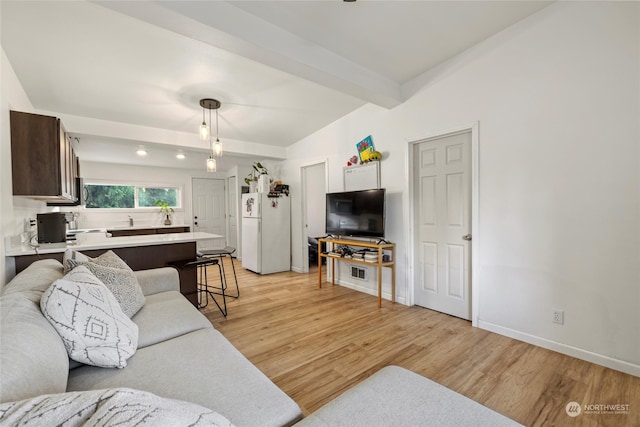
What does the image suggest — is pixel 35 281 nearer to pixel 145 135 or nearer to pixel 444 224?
pixel 145 135

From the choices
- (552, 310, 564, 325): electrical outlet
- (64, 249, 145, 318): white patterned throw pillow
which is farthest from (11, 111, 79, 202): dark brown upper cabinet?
(552, 310, 564, 325): electrical outlet

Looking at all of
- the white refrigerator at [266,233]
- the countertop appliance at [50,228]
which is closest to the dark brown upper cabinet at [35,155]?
the countertop appliance at [50,228]

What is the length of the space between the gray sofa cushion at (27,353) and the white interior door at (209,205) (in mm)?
6101

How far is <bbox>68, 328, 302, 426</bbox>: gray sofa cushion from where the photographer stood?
976mm

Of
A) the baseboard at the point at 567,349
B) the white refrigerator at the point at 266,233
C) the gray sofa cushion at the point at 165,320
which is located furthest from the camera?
the white refrigerator at the point at 266,233

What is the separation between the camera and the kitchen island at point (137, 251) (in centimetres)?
225

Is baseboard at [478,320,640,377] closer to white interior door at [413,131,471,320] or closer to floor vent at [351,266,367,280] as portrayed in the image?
white interior door at [413,131,471,320]

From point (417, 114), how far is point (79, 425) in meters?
3.57

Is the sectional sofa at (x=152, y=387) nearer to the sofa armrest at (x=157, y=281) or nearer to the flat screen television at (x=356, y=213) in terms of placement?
the sofa armrest at (x=157, y=281)

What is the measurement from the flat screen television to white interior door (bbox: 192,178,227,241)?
13.6 feet

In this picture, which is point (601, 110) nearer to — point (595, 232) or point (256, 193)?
point (595, 232)

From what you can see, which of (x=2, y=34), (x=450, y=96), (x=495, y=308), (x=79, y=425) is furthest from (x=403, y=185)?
(x=2, y=34)

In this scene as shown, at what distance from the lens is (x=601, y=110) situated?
209 centimetres

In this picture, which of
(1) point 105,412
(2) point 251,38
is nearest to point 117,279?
(1) point 105,412
